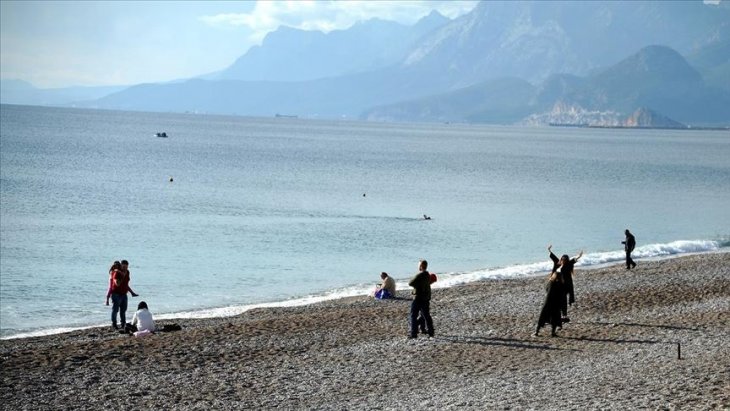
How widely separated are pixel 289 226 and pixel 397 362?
3732cm

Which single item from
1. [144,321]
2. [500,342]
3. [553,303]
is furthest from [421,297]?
[144,321]

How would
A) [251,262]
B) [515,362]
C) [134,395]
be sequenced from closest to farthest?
[134,395] → [515,362] → [251,262]

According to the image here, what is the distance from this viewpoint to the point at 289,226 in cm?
5662

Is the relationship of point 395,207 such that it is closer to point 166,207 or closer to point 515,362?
point 166,207

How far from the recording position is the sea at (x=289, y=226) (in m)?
36.0

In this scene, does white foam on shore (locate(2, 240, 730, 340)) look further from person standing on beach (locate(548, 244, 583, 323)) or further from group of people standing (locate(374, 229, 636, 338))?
person standing on beach (locate(548, 244, 583, 323))

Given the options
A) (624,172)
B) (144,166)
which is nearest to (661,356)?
(144,166)

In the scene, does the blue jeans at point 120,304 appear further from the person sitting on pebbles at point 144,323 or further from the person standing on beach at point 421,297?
the person standing on beach at point 421,297

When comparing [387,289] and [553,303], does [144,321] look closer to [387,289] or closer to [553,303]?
[387,289]

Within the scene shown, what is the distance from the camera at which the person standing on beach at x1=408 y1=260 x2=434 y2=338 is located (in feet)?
70.0

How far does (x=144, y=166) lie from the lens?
108812 mm

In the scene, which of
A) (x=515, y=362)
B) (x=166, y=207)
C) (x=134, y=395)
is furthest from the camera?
(x=166, y=207)

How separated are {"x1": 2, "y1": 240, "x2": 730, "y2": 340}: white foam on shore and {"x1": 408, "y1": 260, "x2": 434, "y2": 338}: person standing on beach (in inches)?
372

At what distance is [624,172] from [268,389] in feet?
358
